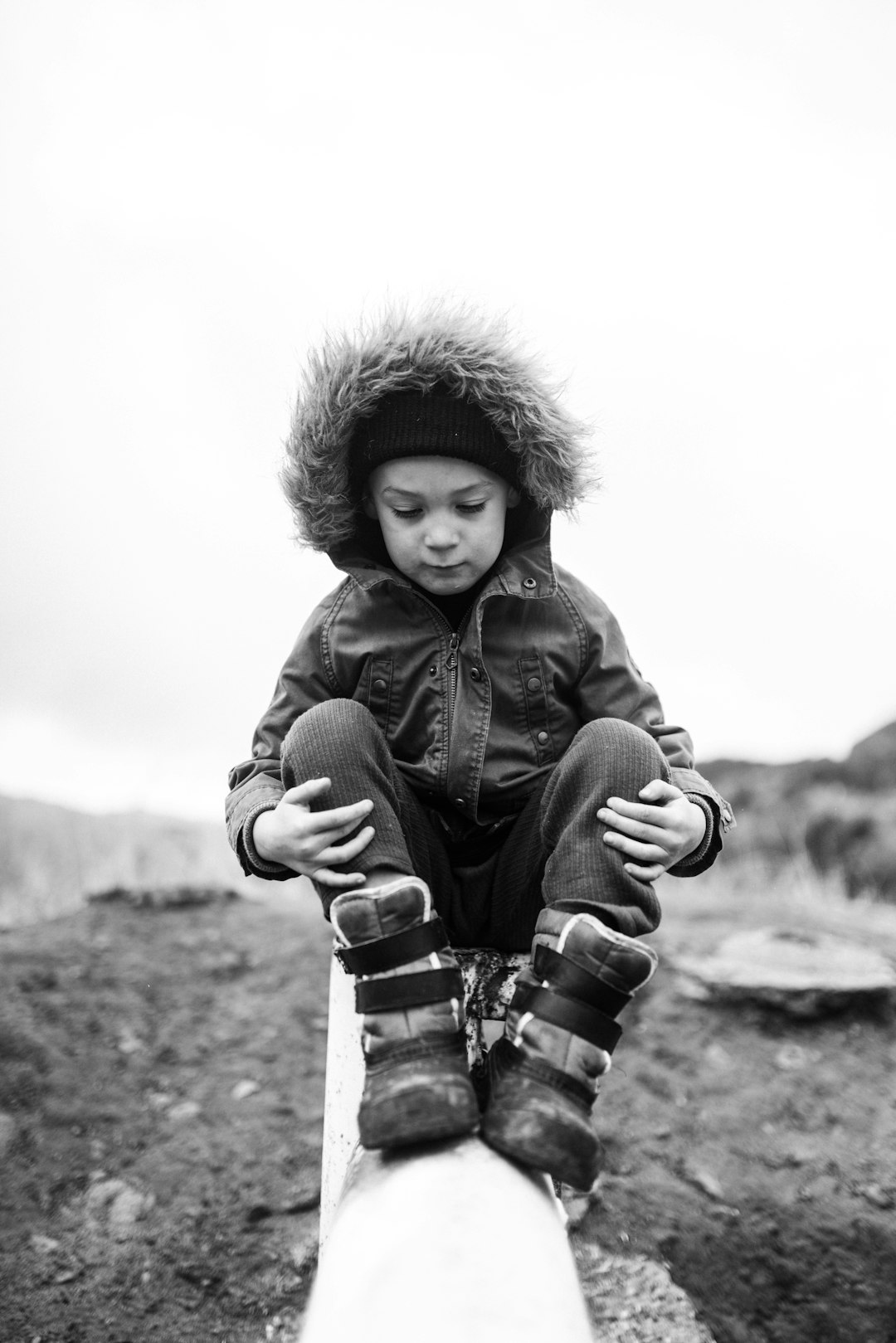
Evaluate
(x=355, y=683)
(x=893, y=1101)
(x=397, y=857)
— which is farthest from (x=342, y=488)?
(x=893, y=1101)

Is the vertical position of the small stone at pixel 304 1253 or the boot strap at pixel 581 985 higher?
the boot strap at pixel 581 985

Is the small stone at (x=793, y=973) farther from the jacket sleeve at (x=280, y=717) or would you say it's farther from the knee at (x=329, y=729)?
the knee at (x=329, y=729)

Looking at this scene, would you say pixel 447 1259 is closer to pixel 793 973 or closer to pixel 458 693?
pixel 458 693

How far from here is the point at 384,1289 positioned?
3.64 feet

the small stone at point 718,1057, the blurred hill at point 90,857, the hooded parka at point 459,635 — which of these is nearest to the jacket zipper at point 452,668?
the hooded parka at point 459,635

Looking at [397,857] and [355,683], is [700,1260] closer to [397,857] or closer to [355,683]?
[397,857]

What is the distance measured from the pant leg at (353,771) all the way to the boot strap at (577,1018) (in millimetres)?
207

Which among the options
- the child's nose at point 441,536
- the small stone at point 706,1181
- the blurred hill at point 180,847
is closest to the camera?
the child's nose at point 441,536

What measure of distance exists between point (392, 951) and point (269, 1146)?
1477 millimetres

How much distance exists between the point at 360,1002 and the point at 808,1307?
1292mm

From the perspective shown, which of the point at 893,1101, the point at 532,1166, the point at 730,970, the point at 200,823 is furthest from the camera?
the point at 200,823

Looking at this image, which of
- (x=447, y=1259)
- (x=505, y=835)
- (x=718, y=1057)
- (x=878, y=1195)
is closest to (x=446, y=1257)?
(x=447, y=1259)

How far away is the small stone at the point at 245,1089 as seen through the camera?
285 centimetres

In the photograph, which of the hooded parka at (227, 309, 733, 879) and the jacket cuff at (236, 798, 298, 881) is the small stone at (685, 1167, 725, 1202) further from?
the jacket cuff at (236, 798, 298, 881)
